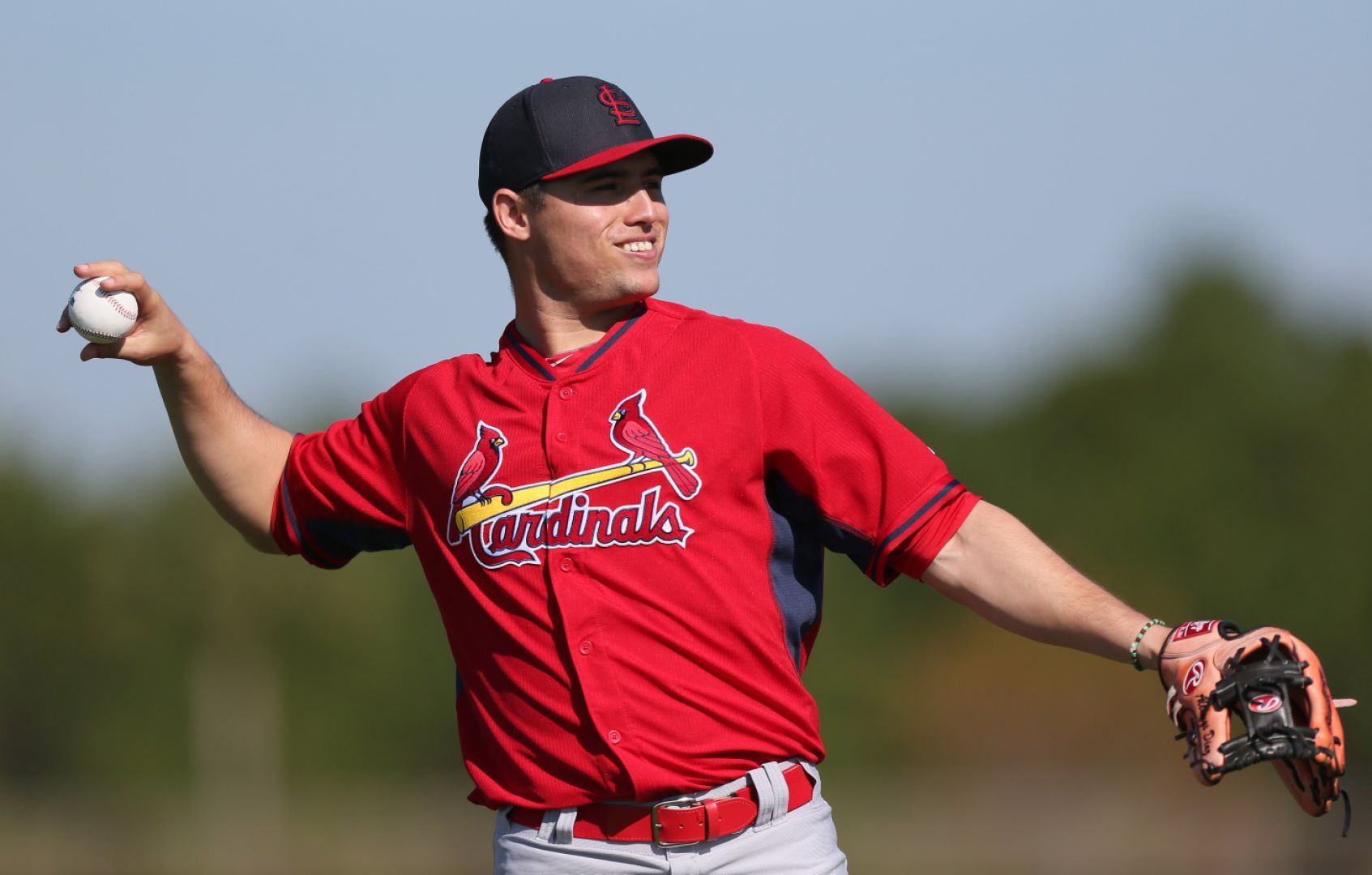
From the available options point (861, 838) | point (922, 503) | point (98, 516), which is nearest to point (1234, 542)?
point (861, 838)

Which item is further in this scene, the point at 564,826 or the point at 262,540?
the point at 262,540

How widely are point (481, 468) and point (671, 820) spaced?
91 centimetres

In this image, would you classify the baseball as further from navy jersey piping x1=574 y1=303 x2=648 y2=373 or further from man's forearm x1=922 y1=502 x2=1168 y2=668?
man's forearm x1=922 y1=502 x2=1168 y2=668

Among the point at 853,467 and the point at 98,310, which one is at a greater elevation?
the point at 98,310

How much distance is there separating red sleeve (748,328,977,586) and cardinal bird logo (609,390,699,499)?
203 millimetres

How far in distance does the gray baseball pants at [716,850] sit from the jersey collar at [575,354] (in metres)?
1.00

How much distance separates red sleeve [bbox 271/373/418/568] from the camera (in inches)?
171

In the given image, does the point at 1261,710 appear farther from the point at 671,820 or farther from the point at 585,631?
the point at 585,631

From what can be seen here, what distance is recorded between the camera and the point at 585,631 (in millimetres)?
3838

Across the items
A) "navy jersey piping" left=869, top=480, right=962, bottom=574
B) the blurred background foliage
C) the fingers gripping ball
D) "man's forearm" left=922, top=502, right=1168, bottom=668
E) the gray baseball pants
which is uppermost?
"navy jersey piping" left=869, top=480, right=962, bottom=574

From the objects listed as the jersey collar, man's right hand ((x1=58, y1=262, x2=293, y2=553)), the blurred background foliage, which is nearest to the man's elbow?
man's right hand ((x1=58, y1=262, x2=293, y2=553))

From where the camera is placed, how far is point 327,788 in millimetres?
37531

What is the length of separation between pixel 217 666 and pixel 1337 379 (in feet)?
89.4

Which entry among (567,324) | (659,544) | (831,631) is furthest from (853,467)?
(831,631)
